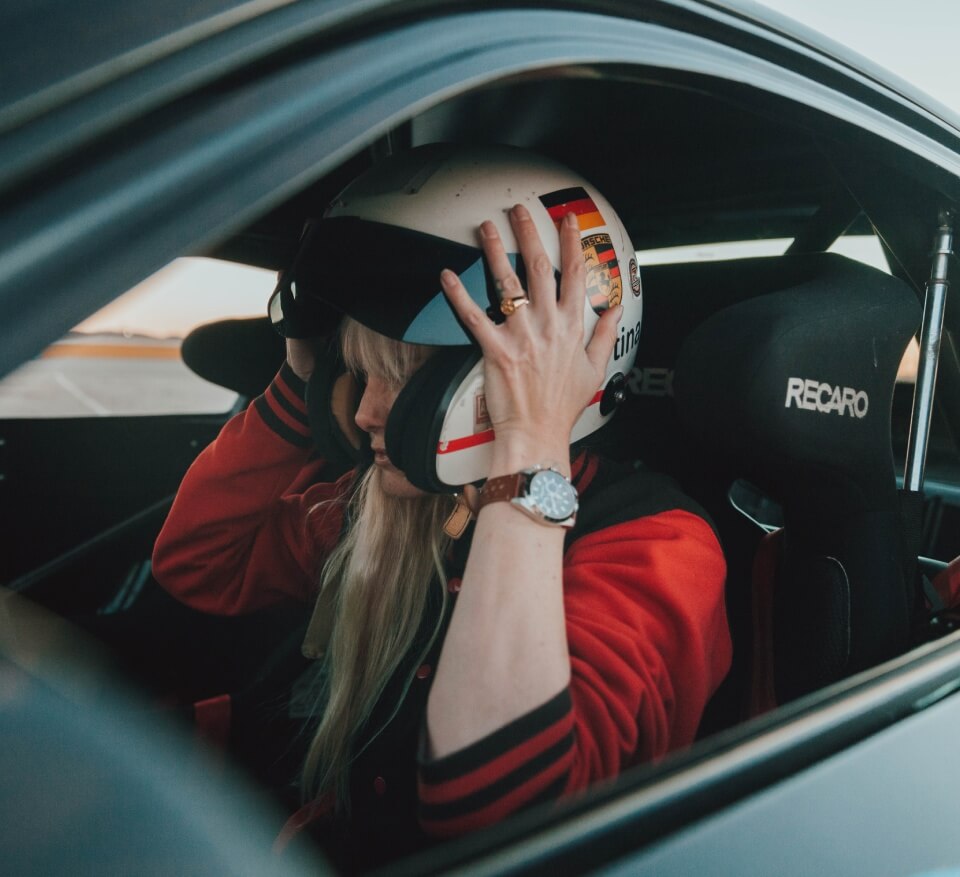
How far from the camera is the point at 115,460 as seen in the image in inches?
93.8

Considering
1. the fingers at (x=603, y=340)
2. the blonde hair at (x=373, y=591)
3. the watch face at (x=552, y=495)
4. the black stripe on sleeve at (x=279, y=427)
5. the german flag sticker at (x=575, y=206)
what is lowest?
the blonde hair at (x=373, y=591)

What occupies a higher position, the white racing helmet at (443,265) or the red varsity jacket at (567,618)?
the white racing helmet at (443,265)

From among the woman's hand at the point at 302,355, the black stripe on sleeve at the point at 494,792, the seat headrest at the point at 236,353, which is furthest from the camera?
the seat headrest at the point at 236,353

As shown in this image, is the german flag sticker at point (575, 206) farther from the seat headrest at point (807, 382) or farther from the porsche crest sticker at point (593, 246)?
the seat headrest at point (807, 382)

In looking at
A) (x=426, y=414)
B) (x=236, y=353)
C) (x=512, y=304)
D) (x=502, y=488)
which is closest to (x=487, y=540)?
(x=502, y=488)

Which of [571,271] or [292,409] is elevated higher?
[571,271]

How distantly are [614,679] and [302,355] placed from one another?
792 millimetres

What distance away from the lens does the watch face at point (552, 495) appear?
0.87 metres

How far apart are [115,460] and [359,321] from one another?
1.66 meters

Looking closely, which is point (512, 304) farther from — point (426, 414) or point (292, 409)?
point (292, 409)

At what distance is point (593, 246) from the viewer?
111cm

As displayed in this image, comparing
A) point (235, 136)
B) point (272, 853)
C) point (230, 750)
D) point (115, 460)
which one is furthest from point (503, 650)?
point (115, 460)

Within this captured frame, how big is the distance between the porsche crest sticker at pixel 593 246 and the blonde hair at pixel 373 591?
0.26m

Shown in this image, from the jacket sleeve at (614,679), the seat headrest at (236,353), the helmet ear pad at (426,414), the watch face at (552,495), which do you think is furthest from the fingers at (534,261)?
the seat headrest at (236,353)
